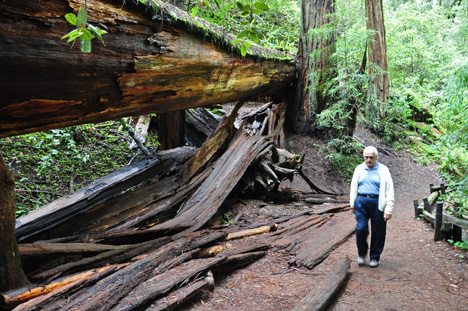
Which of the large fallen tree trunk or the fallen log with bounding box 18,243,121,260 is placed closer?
the large fallen tree trunk

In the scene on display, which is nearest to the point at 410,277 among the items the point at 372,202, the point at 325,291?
A: the point at 372,202

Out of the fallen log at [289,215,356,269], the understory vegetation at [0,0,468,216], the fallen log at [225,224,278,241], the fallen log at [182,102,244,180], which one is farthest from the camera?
the fallen log at [182,102,244,180]

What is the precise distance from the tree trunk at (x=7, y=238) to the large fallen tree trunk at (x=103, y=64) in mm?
532

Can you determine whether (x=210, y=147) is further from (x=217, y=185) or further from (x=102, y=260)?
(x=102, y=260)

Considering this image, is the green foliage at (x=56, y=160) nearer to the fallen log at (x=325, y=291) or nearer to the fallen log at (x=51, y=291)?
the fallen log at (x=51, y=291)

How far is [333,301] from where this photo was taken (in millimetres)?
3508

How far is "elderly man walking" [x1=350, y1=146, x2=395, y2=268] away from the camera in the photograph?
15.0 ft

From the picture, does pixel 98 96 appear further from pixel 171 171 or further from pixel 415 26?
pixel 415 26

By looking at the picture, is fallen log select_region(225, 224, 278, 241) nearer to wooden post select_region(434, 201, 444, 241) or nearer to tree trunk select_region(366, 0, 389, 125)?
wooden post select_region(434, 201, 444, 241)

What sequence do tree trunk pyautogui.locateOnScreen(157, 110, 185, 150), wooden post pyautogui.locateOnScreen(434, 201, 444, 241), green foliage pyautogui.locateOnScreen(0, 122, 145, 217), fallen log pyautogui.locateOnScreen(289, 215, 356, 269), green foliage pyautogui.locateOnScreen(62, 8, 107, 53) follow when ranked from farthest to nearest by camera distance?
tree trunk pyautogui.locateOnScreen(157, 110, 185, 150)
wooden post pyautogui.locateOnScreen(434, 201, 444, 241)
green foliage pyautogui.locateOnScreen(0, 122, 145, 217)
fallen log pyautogui.locateOnScreen(289, 215, 356, 269)
green foliage pyautogui.locateOnScreen(62, 8, 107, 53)

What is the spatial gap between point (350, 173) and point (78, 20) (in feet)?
34.8

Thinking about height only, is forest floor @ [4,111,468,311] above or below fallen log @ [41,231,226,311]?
below

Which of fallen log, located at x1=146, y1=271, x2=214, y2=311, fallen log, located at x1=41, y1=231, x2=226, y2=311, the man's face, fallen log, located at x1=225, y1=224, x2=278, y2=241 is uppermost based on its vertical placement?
the man's face

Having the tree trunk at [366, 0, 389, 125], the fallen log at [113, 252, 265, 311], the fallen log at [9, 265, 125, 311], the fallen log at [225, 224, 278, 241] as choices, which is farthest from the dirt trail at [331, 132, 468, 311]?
the tree trunk at [366, 0, 389, 125]
